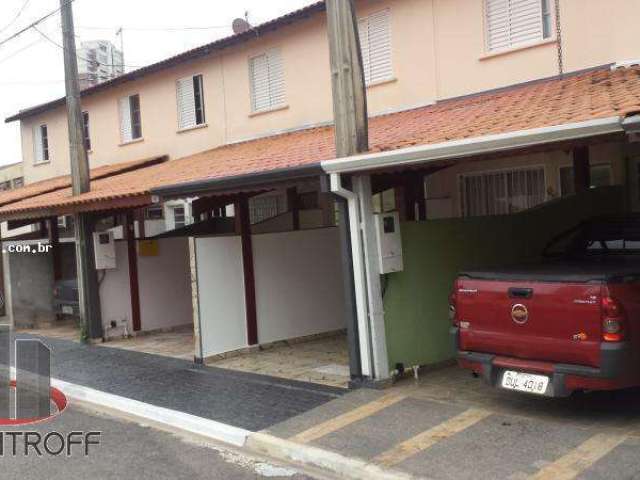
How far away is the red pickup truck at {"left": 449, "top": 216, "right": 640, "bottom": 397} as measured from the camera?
582 centimetres

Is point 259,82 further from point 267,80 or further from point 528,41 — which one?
point 528,41

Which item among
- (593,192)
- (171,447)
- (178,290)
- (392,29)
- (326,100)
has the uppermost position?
(392,29)

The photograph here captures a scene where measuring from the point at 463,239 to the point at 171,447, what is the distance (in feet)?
14.5

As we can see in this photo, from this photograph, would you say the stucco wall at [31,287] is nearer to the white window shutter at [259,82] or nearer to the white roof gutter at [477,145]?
the white window shutter at [259,82]

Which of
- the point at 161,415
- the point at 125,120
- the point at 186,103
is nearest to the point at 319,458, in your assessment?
the point at 161,415

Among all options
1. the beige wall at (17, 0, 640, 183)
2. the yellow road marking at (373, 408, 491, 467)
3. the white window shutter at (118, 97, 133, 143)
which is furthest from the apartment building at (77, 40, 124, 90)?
the yellow road marking at (373, 408, 491, 467)

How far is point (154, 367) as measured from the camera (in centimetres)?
1033

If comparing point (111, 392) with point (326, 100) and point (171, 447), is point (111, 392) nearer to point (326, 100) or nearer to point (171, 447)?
point (171, 447)

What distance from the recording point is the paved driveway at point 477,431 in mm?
5426

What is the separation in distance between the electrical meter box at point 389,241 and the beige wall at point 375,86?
4529mm

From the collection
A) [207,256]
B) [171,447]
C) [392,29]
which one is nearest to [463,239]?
[207,256]

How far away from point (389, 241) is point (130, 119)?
12919mm

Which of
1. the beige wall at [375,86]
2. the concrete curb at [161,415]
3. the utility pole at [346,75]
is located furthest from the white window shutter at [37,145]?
the utility pole at [346,75]

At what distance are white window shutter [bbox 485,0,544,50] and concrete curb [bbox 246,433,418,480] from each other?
303 inches
